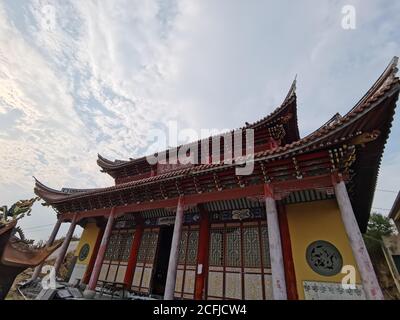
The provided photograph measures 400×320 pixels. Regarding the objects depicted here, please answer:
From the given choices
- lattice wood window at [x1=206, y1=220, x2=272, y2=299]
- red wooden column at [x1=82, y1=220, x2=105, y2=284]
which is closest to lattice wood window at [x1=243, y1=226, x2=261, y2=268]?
lattice wood window at [x1=206, y1=220, x2=272, y2=299]

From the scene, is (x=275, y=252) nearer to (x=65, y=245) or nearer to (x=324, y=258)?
(x=324, y=258)

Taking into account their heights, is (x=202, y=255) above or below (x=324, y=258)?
above

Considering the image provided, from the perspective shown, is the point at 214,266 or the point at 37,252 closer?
the point at 37,252

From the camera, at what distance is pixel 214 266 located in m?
7.84

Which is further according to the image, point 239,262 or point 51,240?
point 51,240

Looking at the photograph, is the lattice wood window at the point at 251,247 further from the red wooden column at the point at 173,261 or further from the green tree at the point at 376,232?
the green tree at the point at 376,232

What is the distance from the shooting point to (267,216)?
5.76m

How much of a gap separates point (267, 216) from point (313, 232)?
2.08 metres

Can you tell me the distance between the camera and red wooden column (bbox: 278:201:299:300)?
6199 millimetres

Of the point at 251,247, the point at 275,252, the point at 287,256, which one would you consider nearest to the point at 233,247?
the point at 251,247
